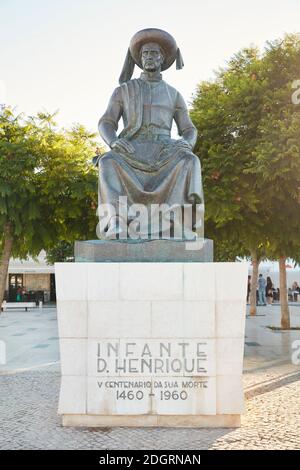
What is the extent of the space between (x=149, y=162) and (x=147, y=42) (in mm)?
1641

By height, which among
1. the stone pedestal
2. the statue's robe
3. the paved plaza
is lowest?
the paved plaza

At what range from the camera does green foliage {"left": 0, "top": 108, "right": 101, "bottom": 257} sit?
12078mm

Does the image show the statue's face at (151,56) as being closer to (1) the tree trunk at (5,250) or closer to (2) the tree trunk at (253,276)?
(1) the tree trunk at (5,250)

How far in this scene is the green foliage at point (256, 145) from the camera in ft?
33.7

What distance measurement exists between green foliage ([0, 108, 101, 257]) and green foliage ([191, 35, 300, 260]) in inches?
121

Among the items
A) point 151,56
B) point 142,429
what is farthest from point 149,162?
point 142,429

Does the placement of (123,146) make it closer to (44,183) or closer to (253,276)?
(44,183)

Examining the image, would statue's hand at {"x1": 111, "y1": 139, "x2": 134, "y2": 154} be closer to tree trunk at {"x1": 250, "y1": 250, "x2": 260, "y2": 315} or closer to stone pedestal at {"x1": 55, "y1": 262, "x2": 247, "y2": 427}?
stone pedestal at {"x1": 55, "y1": 262, "x2": 247, "y2": 427}


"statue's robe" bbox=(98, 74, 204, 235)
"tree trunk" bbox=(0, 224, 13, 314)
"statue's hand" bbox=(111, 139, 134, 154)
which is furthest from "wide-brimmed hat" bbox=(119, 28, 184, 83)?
"tree trunk" bbox=(0, 224, 13, 314)

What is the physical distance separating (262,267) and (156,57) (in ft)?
105

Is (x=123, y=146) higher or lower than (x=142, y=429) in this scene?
higher

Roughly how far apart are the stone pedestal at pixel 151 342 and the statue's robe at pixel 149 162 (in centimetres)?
104

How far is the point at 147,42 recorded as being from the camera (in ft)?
21.4
